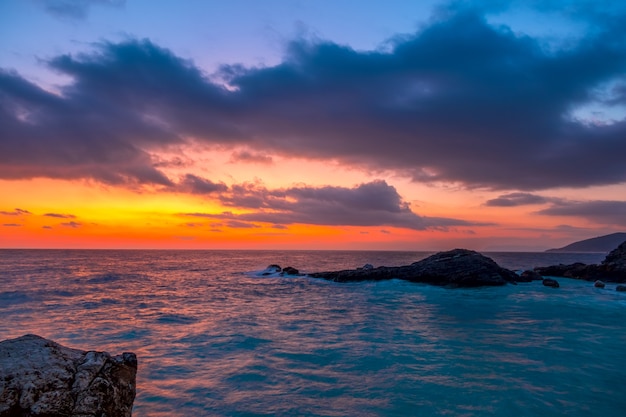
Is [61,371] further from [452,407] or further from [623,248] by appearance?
[623,248]

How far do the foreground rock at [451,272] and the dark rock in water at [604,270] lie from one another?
13606 mm

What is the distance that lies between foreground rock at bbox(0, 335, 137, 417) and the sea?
147 inches

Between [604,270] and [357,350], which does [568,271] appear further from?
[357,350]

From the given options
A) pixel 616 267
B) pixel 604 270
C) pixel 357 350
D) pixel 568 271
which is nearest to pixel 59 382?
pixel 357 350

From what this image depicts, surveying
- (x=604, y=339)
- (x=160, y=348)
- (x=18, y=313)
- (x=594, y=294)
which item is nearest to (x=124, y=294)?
(x=18, y=313)

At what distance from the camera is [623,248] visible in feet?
185

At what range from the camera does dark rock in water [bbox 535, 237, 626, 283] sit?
167 feet

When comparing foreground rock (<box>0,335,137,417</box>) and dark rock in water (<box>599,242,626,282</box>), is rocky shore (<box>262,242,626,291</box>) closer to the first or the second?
→ dark rock in water (<box>599,242,626,282</box>)

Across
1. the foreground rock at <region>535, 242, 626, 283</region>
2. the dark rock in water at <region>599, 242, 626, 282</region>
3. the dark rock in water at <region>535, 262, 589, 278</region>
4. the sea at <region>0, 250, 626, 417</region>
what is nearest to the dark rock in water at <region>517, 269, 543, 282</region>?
the foreground rock at <region>535, 242, 626, 283</region>

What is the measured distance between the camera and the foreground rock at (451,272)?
147 ft

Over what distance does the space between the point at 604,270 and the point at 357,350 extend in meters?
54.3

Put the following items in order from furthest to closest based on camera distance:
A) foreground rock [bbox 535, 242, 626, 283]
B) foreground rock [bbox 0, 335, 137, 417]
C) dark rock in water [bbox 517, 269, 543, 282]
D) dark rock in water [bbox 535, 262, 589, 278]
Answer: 1. dark rock in water [bbox 535, 262, 589, 278]
2. foreground rock [bbox 535, 242, 626, 283]
3. dark rock in water [bbox 517, 269, 543, 282]
4. foreground rock [bbox 0, 335, 137, 417]

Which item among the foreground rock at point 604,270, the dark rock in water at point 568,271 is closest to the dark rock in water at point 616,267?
the foreground rock at point 604,270

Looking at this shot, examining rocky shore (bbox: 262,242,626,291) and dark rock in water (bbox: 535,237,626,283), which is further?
dark rock in water (bbox: 535,237,626,283)
